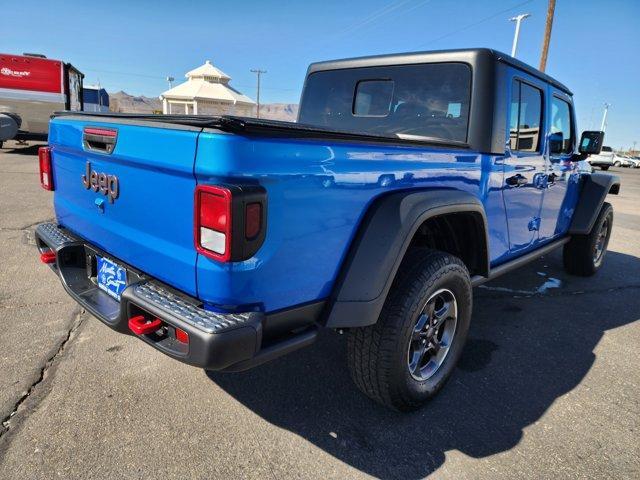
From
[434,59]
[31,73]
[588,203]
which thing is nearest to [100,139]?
[434,59]

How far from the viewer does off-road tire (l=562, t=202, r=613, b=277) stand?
16.1 feet

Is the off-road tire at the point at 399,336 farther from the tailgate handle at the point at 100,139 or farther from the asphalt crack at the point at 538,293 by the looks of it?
the asphalt crack at the point at 538,293

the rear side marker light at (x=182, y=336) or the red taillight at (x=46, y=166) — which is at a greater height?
the red taillight at (x=46, y=166)

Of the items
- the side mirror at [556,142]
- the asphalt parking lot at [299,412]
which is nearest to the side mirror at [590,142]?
the side mirror at [556,142]

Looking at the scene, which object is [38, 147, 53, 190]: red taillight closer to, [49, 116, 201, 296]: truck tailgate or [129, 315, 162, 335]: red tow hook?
[49, 116, 201, 296]: truck tailgate

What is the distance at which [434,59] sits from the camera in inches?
119

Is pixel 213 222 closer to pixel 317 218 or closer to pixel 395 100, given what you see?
pixel 317 218

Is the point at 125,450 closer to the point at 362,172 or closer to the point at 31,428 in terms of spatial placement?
the point at 31,428

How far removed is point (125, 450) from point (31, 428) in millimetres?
510

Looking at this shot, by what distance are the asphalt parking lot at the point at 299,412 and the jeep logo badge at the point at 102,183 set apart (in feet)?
3.71

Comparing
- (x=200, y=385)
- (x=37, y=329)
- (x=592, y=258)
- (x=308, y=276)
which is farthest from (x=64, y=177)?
(x=592, y=258)

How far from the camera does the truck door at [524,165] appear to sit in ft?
9.93

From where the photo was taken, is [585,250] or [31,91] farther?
[31,91]

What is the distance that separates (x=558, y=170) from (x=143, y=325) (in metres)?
3.60
